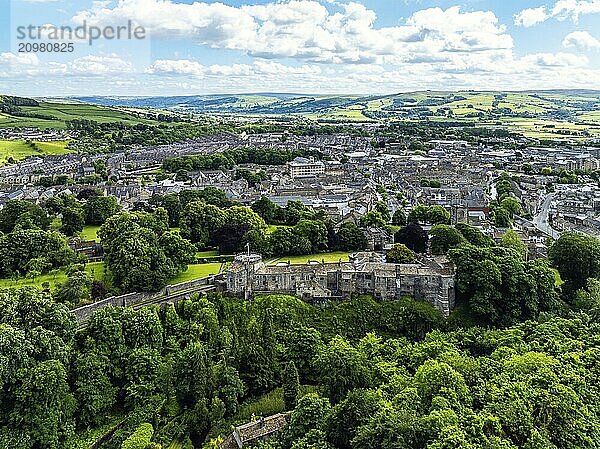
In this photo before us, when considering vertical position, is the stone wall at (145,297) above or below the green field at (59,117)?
below

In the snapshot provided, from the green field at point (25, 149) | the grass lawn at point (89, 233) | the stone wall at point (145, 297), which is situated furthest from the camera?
the green field at point (25, 149)

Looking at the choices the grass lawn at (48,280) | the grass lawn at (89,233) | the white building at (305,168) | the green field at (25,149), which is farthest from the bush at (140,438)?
the green field at (25,149)

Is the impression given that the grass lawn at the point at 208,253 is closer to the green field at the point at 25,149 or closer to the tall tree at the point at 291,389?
the tall tree at the point at 291,389

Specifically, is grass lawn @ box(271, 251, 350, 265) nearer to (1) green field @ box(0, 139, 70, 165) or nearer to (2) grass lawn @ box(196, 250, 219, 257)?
(2) grass lawn @ box(196, 250, 219, 257)

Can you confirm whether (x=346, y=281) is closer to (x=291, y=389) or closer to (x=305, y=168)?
(x=291, y=389)

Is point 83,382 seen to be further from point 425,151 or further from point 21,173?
point 425,151

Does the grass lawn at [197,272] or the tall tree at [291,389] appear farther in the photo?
the grass lawn at [197,272]

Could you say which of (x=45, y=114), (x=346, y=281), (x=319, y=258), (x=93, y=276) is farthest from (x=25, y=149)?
(x=346, y=281)

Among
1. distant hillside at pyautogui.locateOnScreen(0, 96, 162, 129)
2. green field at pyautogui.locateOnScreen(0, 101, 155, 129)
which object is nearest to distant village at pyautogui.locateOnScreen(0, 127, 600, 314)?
green field at pyautogui.locateOnScreen(0, 101, 155, 129)

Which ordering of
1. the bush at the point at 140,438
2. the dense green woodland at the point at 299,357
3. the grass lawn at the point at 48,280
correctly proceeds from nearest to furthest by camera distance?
the dense green woodland at the point at 299,357
the bush at the point at 140,438
the grass lawn at the point at 48,280
